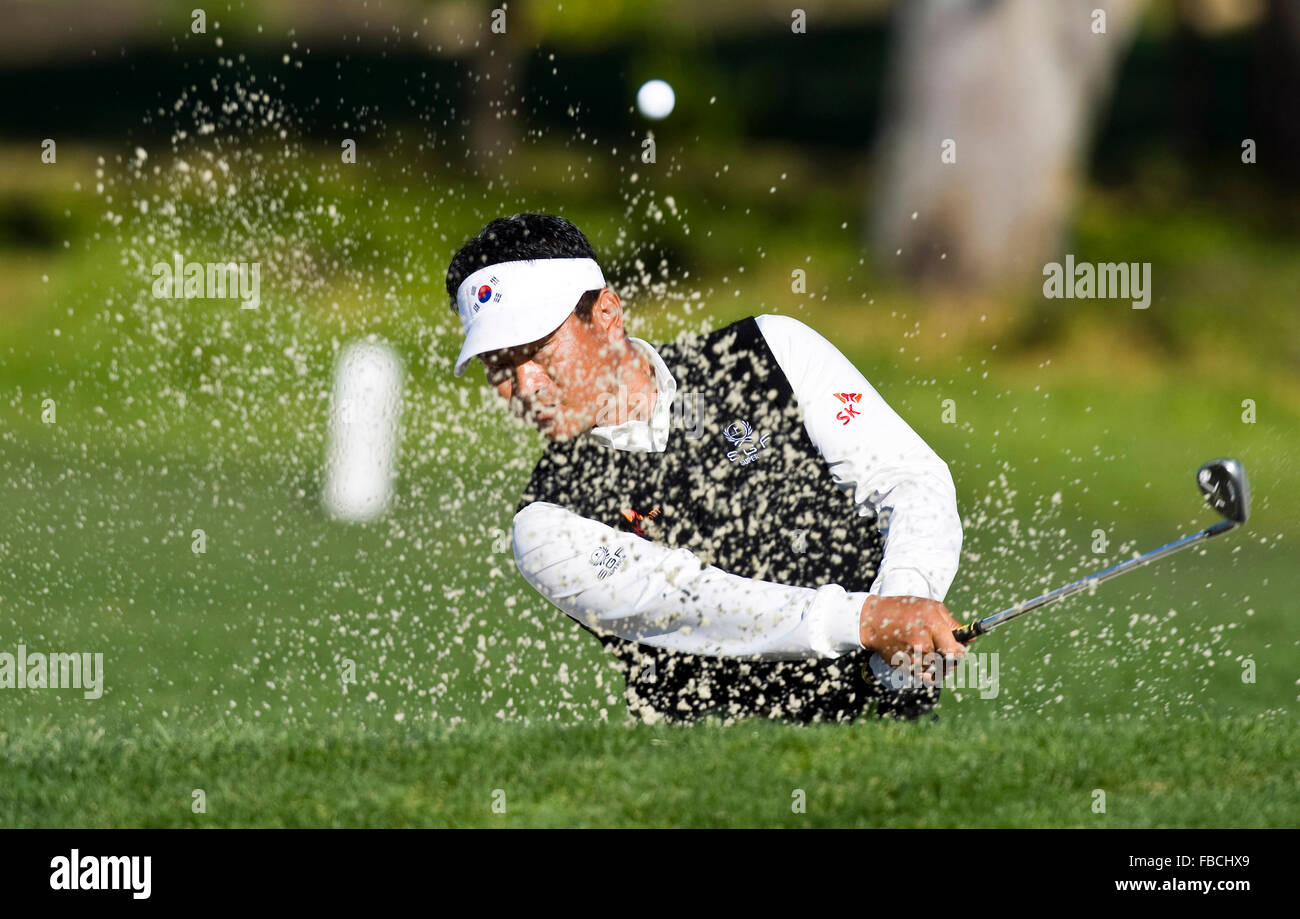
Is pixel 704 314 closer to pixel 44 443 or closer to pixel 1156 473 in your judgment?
pixel 1156 473

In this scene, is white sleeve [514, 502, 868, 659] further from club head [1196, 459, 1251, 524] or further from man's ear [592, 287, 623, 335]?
club head [1196, 459, 1251, 524]

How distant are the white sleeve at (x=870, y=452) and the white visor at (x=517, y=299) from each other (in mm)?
600

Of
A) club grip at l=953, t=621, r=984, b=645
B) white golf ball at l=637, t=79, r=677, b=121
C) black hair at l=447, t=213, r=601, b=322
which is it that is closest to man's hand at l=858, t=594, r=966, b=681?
club grip at l=953, t=621, r=984, b=645

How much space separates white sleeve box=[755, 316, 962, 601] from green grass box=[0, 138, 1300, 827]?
1.91 feet

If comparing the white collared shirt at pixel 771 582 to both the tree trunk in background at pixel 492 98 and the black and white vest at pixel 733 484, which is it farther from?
the tree trunk in background at pixel 492 98

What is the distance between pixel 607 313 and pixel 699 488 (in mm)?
543

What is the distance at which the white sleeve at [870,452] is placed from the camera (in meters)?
5.05

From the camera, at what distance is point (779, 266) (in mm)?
20344

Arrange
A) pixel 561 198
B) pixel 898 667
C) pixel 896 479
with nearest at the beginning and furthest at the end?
pixel 898 667 → pixel 896 479 → pixel 561 198

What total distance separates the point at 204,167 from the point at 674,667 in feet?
63.7

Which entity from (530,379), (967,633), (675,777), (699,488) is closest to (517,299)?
(530,379)

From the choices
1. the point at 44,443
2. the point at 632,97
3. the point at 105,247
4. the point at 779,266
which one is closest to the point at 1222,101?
the point at 632,97

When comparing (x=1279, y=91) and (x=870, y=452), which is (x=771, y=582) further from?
(x=1279, y=91)

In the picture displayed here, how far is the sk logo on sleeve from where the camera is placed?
527 centimetres
